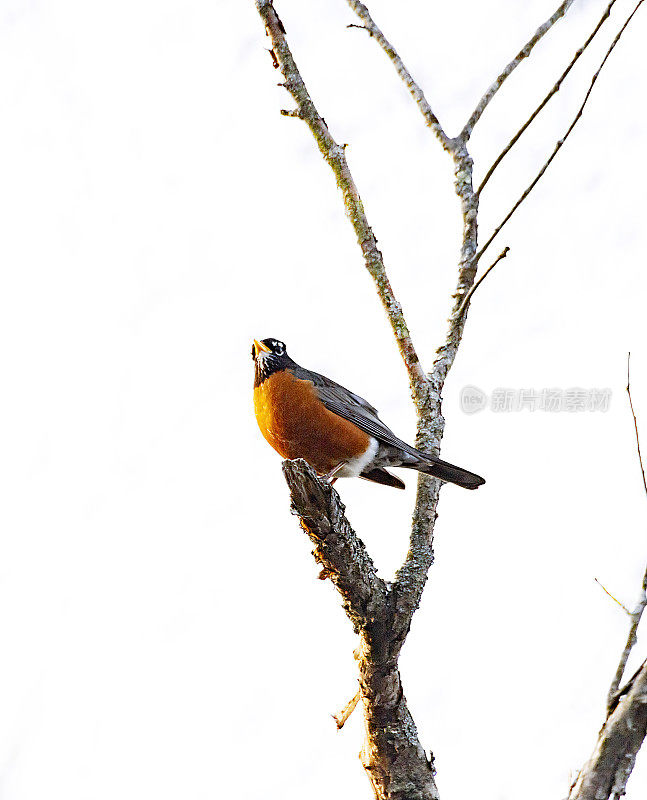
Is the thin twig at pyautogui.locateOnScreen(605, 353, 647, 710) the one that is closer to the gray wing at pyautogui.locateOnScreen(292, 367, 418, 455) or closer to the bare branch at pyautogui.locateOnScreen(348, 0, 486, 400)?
the bare branch at pyautogui.locateOnScreen(348, 0, 486, 400)

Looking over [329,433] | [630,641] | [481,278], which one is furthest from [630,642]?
[329,433]

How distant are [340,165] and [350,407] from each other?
1655mm

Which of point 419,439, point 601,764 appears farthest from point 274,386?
point 601,764

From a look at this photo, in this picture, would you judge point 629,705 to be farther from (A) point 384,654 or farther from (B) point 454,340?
(B) point 454,340

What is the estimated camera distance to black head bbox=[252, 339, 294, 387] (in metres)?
6.04

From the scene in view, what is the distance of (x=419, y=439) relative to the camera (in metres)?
5.04

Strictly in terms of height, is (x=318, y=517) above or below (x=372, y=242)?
below

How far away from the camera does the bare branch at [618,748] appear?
249cm

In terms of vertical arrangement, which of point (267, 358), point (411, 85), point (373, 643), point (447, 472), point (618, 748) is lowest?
point (618, 748)

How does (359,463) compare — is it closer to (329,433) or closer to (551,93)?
(329,433)

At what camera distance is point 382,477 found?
5.90m

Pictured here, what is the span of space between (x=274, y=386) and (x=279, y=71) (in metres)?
2.02

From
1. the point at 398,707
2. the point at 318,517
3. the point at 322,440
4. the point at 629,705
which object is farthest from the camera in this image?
the point at 322,440

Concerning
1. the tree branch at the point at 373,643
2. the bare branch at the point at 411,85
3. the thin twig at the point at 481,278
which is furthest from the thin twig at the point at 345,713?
the bare branch at the point at 411,85
